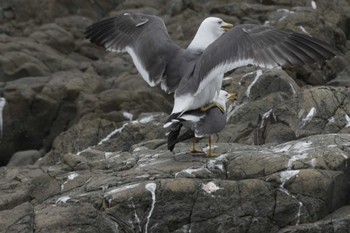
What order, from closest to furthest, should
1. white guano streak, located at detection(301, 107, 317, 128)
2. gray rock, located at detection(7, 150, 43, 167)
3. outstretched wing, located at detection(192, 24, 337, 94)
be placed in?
outstretched wing, located at detection(192, 24, 337, 94), white guano streak, located at detection(301, 107, 317, 128), gray rock, located at detection(7, 150, 43, 167)

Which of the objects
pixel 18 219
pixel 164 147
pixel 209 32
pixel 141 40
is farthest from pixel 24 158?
pixel 18 219

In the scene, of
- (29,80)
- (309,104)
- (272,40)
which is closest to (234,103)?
(309,104)

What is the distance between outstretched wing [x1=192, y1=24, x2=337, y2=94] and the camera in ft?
28.8

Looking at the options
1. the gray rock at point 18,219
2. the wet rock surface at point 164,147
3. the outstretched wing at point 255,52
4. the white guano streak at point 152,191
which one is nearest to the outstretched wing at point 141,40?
the outstretched wing at point 255,52

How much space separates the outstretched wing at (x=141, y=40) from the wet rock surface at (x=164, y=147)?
107cm

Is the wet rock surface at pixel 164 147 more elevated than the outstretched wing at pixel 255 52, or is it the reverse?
the outstretched wing at pixel 255 52

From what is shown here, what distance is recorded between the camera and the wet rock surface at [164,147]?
25.9 feet

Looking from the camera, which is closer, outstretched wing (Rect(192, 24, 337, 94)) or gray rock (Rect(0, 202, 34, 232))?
gray rock (Rect(0, 202, 34, 232))

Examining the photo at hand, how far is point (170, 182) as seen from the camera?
26.5 feet

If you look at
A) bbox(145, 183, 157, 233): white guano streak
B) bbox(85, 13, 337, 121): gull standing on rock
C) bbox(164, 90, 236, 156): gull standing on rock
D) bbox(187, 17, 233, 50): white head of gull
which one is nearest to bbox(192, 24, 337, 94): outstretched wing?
bbox(85, 13, 337, 121): gull standing on rock

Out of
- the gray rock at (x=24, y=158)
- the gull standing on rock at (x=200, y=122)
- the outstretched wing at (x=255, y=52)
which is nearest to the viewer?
the outstretched wing at (x=255, y=52)

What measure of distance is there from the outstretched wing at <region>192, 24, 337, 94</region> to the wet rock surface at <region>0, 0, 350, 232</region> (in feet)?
3.22

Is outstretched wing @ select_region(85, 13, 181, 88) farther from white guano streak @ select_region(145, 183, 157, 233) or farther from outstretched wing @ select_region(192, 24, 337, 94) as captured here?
white guano streak @ select_region(145, 183, 157, 233)

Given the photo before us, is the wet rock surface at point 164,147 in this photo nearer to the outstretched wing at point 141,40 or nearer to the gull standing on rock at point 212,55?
the gull standing on rock at point 212,55
